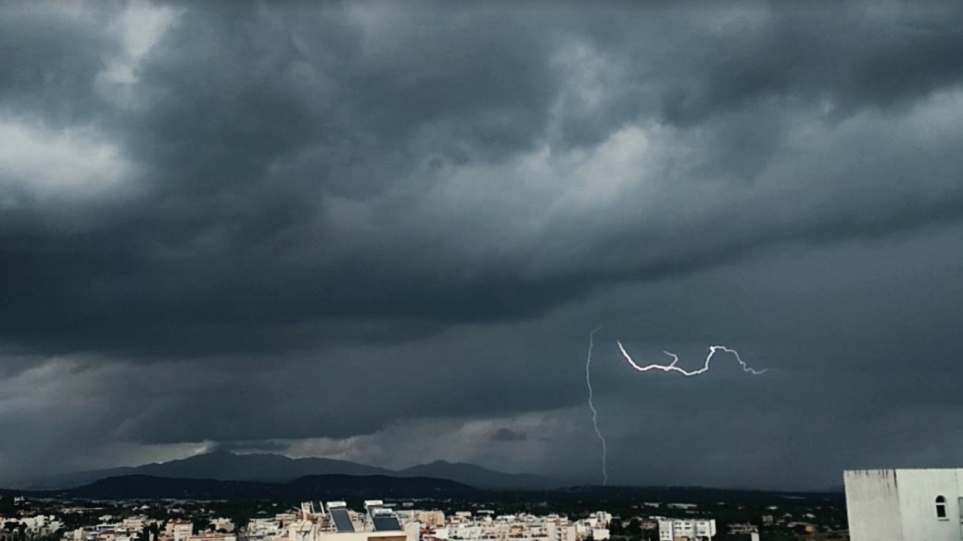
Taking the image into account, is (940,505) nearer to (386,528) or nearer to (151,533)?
(386,528)

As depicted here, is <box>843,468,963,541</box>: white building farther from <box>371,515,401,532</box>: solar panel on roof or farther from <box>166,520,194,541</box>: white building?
<box>166,520,194,541</box>: white building

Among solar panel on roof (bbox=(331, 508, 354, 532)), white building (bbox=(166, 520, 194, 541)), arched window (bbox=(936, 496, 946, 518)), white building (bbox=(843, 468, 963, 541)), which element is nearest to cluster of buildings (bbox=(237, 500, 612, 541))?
solar panel on roof (bbox=(331, 508, 354, 532))

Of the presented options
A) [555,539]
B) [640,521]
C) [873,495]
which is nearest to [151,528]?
[555,539]

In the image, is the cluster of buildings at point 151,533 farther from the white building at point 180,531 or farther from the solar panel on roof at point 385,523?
the solar panel on roof at point 385,523

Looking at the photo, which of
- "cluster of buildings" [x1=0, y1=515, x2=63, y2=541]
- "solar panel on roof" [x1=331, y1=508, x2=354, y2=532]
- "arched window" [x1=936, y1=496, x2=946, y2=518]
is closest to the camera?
"arched window" [x1=936, y1=496, x2=946, y2=518]

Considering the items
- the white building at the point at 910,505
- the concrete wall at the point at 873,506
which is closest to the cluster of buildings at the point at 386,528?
the concrete wall at the point at 873,506

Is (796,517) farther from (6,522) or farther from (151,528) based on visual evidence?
(6,522)

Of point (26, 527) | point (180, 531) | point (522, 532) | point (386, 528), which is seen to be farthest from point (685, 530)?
point (386, 528)
